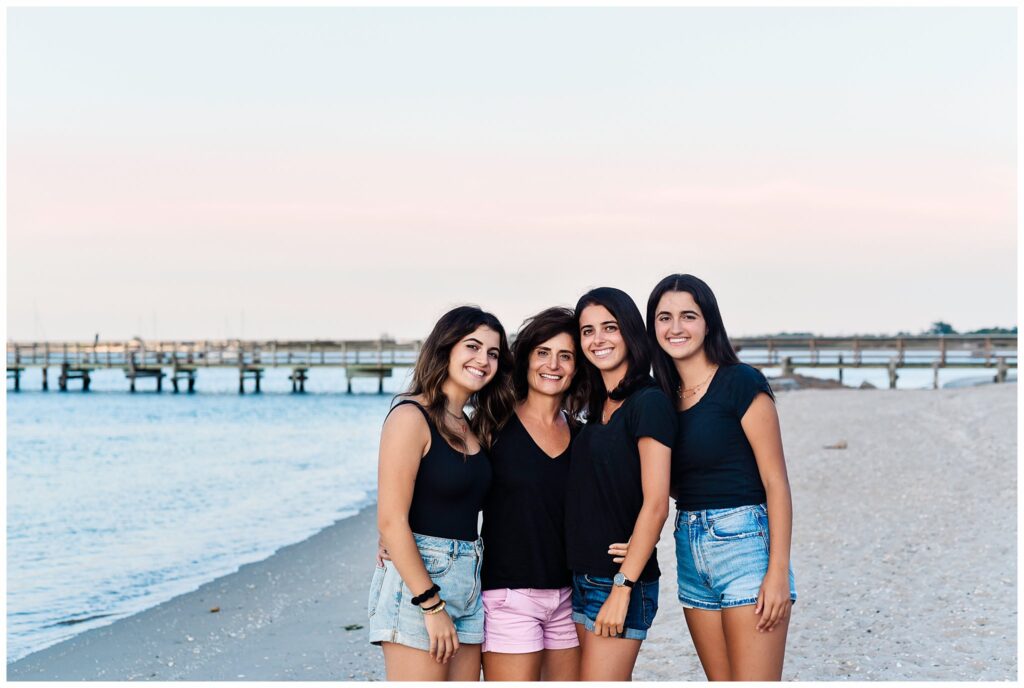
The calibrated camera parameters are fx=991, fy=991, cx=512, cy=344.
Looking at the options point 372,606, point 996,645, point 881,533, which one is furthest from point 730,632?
point 881,533

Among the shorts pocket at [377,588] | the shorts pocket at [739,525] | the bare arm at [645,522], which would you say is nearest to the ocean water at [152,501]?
the shorts pocket at [377,588]

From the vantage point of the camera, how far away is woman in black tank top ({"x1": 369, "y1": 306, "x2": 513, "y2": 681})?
3.37 meters

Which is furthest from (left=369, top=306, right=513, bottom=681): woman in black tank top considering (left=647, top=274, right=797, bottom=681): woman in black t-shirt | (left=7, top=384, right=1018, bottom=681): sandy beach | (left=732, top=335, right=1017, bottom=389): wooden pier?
(left=732, top=335, right=1017, bottom=389): wooden pier

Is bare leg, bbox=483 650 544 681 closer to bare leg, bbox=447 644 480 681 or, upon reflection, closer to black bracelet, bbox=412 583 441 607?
bare leg, bbox=447 644 480 681

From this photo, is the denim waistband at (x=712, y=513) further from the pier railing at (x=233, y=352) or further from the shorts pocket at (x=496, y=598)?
the pier railing at (x=233, y=352)

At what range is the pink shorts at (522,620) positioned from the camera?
3.54 metres

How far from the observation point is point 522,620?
3553mm

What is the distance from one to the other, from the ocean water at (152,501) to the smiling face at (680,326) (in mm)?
6035

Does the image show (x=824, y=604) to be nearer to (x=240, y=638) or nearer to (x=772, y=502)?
(x=772, y=502)

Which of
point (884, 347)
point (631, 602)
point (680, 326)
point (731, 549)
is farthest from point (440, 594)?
point (884, 347)

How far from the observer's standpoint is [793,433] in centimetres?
1611

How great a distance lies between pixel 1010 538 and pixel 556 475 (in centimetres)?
648

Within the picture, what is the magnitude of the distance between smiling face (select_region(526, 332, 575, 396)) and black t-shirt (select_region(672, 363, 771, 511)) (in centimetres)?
48

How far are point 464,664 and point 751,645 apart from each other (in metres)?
1.01
